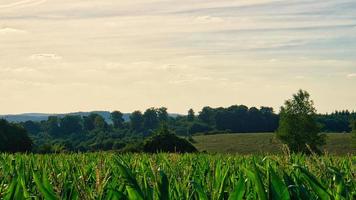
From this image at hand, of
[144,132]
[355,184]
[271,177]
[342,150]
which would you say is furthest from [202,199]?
[144,132]

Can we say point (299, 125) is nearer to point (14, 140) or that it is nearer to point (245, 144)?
point (245, 144)

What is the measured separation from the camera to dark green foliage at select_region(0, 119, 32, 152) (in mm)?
76688

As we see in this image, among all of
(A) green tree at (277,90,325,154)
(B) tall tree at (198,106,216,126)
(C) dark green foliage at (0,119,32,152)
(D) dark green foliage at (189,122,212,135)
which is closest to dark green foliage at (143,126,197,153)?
(C) dark green foliage at (0,119,32,152)

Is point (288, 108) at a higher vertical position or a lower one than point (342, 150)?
higher

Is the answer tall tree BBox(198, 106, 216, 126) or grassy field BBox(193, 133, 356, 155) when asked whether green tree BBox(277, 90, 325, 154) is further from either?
tall tree BBox(198, 106, 216, 126)

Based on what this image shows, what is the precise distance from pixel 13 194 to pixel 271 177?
1.21 m

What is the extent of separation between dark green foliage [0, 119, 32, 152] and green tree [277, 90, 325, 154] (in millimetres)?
43179

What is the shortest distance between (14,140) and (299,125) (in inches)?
1989

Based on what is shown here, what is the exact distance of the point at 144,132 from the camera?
199000 millimetres

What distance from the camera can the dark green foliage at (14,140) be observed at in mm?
76688

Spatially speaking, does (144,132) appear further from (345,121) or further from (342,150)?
(342,150)

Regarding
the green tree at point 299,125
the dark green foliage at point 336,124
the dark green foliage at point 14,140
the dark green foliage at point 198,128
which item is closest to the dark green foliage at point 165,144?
the dark green foliage at point 14,140

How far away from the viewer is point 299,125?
4001 inches

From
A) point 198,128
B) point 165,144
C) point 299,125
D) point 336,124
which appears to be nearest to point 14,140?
point 165,144
